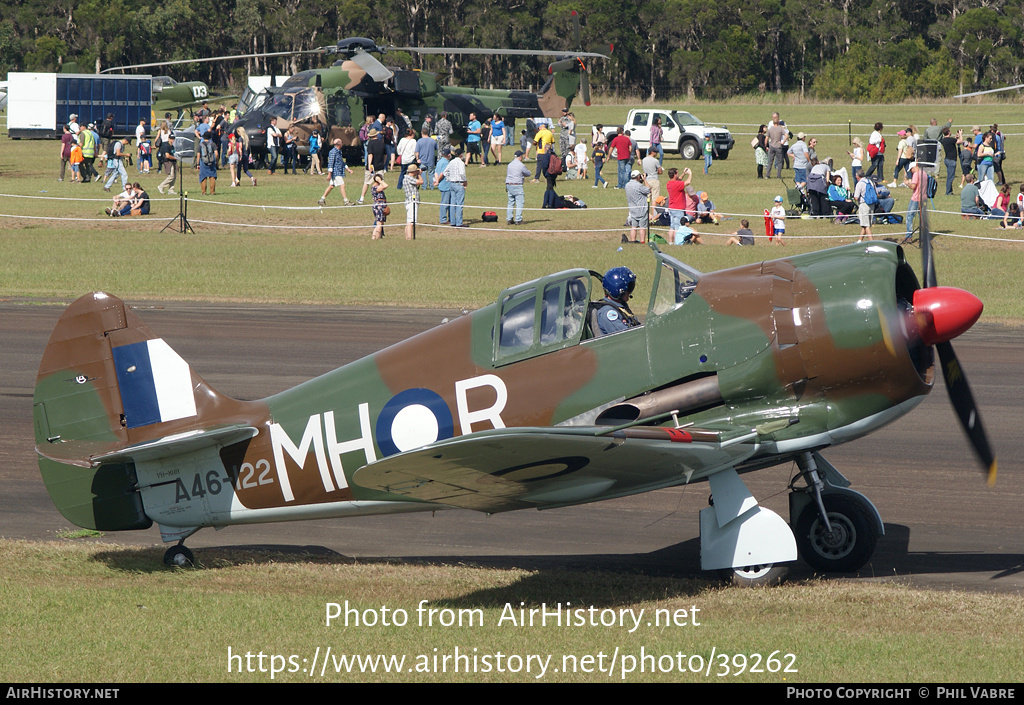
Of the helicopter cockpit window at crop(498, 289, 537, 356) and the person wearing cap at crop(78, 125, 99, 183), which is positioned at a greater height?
the person wearing cap at crop(78, 125, 99, 183)

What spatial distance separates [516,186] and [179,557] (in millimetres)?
21913

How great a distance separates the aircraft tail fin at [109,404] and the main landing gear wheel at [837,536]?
14.8 ft

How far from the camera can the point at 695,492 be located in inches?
440

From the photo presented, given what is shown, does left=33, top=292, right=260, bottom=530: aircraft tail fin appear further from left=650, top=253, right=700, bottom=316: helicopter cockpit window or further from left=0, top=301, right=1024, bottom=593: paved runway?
left=650, top=253, right=700, bottom=316: helicopter cockpit window

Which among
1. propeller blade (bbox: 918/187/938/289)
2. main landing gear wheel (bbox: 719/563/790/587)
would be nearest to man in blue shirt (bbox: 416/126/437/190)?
propeller blade (bbox: 918/187/938/289)

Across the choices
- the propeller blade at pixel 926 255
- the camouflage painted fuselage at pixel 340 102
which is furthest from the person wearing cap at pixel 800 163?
the propeller blade at pixel 926 255

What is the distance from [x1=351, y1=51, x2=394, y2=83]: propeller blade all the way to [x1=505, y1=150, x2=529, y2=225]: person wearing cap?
10.5 meters

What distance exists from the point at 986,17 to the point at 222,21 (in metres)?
63.3

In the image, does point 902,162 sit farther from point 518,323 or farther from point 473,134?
point 518,323

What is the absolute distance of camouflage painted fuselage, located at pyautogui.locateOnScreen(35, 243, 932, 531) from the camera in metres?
7.45

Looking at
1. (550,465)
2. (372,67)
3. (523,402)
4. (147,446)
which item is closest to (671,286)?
(523,402)

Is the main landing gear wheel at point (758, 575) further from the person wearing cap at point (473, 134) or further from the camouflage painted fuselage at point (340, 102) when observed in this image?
the person wearing cap at point (473, 134)

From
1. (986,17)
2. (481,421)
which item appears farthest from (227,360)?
(986,17)
